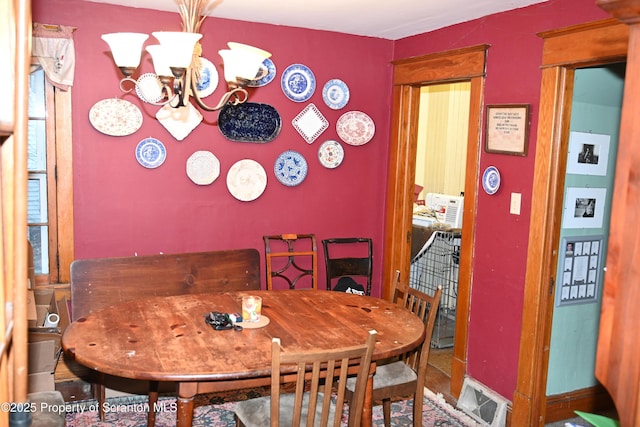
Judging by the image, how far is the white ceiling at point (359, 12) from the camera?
334 centimetres

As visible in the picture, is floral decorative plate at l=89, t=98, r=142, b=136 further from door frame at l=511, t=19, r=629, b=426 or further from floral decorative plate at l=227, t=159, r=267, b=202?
door frame at l=511, t=19, r=629, b=426

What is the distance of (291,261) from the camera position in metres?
4.23

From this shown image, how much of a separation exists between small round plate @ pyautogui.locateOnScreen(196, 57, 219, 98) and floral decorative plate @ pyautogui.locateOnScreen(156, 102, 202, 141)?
5.1 inches

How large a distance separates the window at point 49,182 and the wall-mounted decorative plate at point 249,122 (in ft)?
3.31

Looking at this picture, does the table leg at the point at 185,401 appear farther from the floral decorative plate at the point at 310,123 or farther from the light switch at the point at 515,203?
the floral decorative plate at the point at 310,123

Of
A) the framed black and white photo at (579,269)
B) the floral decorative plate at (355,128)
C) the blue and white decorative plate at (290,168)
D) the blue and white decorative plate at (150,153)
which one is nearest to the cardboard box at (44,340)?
the blue and white decorative plate at (150,153)

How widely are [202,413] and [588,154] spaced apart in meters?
2.73

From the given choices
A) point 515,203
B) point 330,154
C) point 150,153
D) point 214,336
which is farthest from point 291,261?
point 214,336

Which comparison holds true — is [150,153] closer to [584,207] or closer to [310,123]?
[310,123]

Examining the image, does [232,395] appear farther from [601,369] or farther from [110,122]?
[601,369]

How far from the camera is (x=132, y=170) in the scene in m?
3.84

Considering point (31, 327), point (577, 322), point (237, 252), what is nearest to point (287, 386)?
point (237, 252)

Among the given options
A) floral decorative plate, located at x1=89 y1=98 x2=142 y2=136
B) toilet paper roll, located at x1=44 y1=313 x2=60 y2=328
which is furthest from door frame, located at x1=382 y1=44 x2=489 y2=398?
toilet paper roll, located at x1=44 y1=313 x2=60 y2=328

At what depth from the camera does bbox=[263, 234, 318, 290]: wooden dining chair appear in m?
4.11
